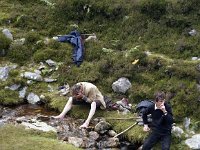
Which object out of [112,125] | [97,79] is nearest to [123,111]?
[112,125]

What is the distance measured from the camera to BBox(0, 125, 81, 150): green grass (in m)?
13.0

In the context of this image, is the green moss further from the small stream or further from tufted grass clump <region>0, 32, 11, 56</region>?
tufted grass clump <region>0, 32, 11, 56</region>

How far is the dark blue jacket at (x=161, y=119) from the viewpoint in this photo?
13.7m

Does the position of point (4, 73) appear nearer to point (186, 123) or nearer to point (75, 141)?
point (75, 141)

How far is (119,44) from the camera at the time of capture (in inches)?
763

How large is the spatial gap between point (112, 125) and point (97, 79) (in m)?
2.78

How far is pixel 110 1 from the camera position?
21.1 metres

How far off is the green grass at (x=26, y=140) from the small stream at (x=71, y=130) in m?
0.44

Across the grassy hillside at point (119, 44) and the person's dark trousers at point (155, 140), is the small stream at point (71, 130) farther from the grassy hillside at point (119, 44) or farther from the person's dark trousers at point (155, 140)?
the person's dark trousers at point (155, 140)

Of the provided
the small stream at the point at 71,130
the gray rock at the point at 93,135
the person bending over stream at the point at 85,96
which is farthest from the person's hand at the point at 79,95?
the gray rock at the point at 93,135

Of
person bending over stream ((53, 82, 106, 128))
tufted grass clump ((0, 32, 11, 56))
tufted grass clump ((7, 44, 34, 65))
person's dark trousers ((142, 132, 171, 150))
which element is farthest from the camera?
tufted grass clump ((0, 32, 11, 56))

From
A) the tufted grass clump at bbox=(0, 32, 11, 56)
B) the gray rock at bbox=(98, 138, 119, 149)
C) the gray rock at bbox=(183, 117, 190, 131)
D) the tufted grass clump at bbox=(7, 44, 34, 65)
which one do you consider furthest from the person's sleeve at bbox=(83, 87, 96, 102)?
the tufted grass clump at bbox=(0, 32, 11, 56)

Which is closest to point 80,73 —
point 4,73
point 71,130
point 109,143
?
point 4,73

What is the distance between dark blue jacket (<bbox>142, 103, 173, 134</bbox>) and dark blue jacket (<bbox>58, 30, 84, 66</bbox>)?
17.8ft
